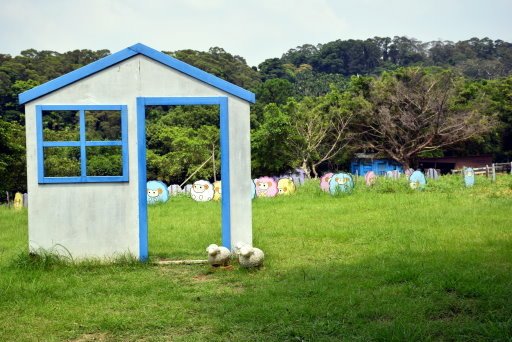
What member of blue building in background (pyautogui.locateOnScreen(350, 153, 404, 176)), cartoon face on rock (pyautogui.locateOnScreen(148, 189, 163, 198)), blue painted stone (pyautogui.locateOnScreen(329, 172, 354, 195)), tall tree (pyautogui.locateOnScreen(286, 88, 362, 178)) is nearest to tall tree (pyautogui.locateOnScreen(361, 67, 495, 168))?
tall tree (pyautogui.locateOnScreen(286, 88, 362, 178))

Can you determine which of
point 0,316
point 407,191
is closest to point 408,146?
point 407,191

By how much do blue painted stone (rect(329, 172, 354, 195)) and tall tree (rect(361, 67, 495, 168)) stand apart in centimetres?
1489

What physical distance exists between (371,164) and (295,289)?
1262 inches

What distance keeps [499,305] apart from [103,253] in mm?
5181

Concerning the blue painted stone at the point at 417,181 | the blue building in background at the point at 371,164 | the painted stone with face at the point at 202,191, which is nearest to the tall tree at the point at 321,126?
the blue building in background at the point at 371,164

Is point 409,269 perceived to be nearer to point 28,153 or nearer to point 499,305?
point 499,305

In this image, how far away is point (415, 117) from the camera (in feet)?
107

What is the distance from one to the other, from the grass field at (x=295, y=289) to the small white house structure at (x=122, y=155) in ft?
1.46

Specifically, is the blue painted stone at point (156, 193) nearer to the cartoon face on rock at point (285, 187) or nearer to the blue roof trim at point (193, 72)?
the cartoon face on rock at point (285, 187)

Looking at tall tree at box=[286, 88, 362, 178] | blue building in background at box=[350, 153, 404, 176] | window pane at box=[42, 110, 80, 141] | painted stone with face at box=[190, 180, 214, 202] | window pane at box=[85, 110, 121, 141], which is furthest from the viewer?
blue building in background at box=[350, 153, 404, 176]

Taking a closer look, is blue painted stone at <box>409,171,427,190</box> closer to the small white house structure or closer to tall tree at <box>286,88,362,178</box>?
the small white house structure

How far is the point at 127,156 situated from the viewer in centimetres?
806

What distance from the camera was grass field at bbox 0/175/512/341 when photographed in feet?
16.1

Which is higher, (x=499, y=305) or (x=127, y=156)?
(x=127, y=156)
